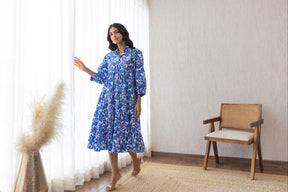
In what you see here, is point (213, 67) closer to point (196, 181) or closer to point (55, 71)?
point (196, 181)

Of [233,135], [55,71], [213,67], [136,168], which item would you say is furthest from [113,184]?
[213,67]

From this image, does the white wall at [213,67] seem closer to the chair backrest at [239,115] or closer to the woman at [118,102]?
the chair backrest at [239,115]

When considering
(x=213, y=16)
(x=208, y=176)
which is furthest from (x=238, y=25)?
(x=208, y=176)

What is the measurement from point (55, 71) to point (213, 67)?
2082mm

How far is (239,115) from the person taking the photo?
9.26ft

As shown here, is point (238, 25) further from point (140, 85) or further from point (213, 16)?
point (140, 85)

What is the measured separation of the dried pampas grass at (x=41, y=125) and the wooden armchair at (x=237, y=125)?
1826 millimetres

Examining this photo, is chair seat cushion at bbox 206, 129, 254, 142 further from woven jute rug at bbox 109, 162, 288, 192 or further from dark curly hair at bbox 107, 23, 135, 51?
dark curly hair at bbox 107, 23, 135, 51

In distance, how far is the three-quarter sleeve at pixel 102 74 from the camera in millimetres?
2193

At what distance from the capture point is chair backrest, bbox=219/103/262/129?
273 cm

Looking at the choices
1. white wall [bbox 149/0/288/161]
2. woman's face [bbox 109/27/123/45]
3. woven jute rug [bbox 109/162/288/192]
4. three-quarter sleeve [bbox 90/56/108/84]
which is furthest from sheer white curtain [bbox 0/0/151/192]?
white wall [bbox 149/0/288/161]

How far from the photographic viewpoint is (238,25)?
3.00 meters

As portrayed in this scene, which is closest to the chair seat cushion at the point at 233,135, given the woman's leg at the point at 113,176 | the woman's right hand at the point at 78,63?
the woman's leg at the point at 113,176

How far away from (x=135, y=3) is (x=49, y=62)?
1.80 meters
